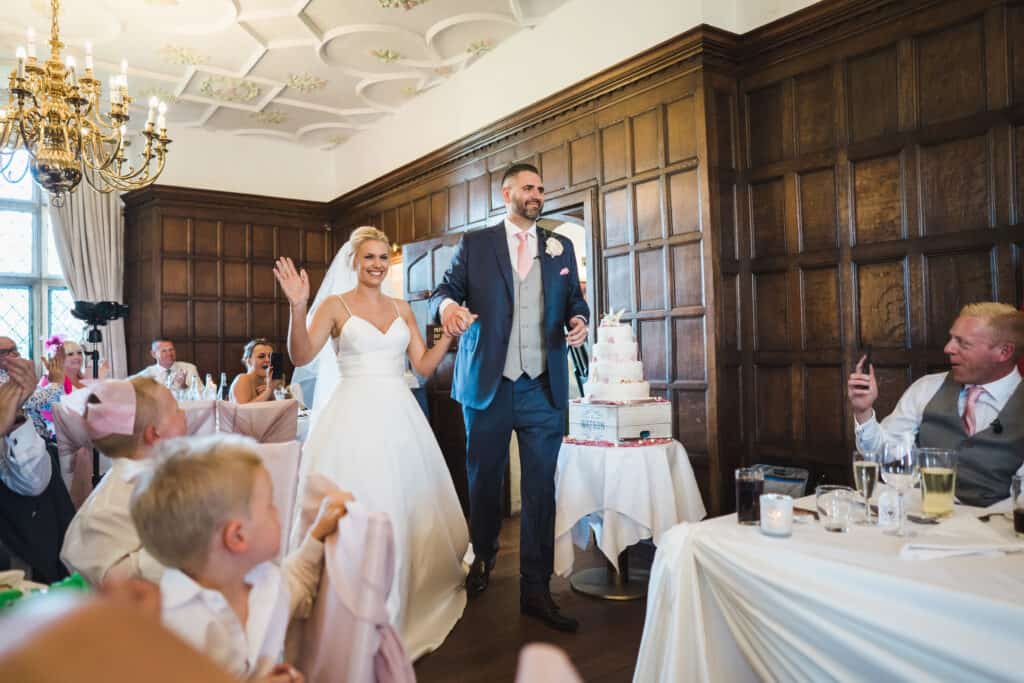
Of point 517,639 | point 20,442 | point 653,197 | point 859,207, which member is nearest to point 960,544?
point 517,639

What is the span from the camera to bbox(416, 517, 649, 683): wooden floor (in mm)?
2691

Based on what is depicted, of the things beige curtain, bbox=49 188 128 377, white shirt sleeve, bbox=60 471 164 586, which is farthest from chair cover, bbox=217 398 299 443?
beige curtain, bbox=49 188 128 377

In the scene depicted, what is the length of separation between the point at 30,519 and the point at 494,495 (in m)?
1.79

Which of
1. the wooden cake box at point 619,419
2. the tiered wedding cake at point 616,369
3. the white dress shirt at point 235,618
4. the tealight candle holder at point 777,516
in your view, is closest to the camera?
the white dress shirt at point 235,618

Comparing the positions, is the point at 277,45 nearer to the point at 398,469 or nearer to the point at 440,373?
the point at 440,373

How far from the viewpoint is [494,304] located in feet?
11.1

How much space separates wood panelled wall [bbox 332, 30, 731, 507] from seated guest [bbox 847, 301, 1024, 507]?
1.94m

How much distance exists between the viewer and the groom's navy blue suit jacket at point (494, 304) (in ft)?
10.9

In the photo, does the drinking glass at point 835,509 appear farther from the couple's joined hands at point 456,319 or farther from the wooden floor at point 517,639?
the couple's joined hands at point 456,319

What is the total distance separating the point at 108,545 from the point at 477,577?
7.36 feet

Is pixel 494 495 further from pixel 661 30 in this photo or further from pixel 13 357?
pixel 661 30

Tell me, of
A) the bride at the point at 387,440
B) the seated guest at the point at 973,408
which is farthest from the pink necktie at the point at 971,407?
the bride at the point at 387,440

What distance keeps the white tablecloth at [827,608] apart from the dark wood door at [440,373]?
A: 474cm

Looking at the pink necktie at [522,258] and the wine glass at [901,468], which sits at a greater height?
the pink necktie at [522,258]
